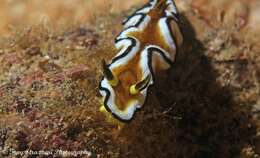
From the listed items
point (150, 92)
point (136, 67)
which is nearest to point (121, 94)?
point (136, 67)

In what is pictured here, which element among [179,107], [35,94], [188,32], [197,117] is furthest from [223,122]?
[35,94]

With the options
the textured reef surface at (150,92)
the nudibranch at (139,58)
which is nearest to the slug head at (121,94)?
the nudibranch at (139,58)

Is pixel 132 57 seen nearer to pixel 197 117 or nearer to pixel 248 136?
pixel 197 117

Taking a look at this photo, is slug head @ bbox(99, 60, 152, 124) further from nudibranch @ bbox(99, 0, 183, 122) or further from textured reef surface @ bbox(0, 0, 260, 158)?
textured reef surface @ bbox(0, 0, 260, 158)

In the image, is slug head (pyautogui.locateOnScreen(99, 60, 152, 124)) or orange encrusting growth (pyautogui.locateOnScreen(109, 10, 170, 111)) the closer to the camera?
slug head (pyautogui.locateOnScreen(99, 60, 152, 124))

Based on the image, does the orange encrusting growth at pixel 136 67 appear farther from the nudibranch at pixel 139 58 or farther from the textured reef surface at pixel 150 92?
the textured reef surface at pixel 150 92

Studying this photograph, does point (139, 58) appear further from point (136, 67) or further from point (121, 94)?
point (121, 94)

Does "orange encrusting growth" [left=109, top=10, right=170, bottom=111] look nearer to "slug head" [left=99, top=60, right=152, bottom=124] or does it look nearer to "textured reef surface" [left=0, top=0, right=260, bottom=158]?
"slug head" [left=99, top=60, right=152, bottom=124]

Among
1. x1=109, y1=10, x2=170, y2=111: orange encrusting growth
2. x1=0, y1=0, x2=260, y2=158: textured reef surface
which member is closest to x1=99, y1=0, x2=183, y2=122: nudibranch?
x1=109, y1=10, x2=170, y2=111: orange encrusting growth
